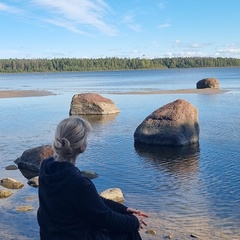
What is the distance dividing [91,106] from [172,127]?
13.4 m

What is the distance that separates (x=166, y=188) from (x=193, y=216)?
2498 millimetres

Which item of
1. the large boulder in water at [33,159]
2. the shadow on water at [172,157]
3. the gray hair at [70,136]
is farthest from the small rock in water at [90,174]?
the gray hair at [70,136]

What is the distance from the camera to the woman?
3.64m

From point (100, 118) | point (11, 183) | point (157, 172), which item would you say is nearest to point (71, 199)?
point (11, 183)

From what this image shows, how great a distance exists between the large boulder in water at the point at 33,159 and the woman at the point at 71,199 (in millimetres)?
10757

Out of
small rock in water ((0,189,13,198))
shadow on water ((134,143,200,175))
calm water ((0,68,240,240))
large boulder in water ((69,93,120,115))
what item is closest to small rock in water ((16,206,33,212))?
calm water ((0,68,240,240))

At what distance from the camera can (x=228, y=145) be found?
17859 mm

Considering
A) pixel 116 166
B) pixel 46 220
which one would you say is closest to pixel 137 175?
pixel 116 166

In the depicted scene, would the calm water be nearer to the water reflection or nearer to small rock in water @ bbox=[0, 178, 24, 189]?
small rock in water @ bbox=[0, 178, 24, 189]

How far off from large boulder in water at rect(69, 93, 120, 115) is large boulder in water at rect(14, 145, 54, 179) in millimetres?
15390

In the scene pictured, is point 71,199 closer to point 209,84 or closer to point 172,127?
point 172,127

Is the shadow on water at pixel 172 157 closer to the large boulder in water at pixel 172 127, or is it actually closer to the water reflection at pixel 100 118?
the large boulder in water at pixel 172 127

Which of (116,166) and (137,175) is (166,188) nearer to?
(137,175)

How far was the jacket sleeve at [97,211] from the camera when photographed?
3617mm
